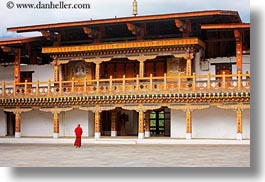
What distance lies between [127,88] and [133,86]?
421mm

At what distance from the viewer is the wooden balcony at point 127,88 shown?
1064 inches

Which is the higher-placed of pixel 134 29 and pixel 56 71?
pixel 134 29

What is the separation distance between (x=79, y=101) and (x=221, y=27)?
814 centimetres

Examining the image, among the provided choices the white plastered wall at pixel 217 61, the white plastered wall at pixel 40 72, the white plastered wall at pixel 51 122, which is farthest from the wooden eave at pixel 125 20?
the white plastered wall at pixel 51 122

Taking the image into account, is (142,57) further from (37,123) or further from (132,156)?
(132,156)

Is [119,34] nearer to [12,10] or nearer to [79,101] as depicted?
[79,101]

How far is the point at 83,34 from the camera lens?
30.9 m

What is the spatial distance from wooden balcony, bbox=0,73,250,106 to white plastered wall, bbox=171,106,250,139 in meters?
1.57

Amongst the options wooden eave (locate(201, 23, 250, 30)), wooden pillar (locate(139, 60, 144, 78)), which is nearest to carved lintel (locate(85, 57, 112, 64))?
wooden pillar (locate(139, 60, 144, 78))

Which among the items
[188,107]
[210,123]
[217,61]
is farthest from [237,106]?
[217,61]

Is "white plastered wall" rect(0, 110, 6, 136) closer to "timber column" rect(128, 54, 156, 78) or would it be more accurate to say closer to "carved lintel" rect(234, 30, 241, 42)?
"timber column" rect(128, 54, 156, 78)

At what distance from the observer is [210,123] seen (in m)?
28.5

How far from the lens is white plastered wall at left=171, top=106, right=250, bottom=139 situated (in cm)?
2811

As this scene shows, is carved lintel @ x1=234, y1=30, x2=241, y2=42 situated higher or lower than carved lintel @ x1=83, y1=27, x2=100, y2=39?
lower
